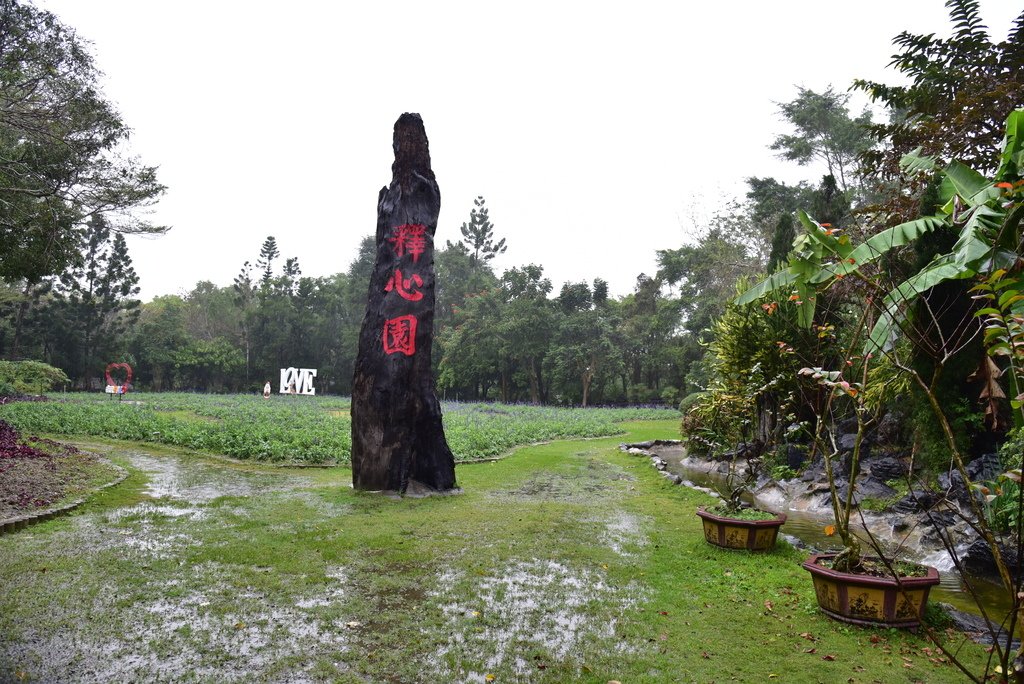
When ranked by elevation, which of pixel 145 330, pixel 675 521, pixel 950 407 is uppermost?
pixel 145 330

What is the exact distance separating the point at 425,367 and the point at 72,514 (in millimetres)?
4135

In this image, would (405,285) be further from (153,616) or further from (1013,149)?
(1013,149)

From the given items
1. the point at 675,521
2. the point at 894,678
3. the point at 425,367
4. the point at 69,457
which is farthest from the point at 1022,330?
the point at 69,457

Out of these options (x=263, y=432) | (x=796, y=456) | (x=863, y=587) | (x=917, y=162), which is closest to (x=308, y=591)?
(x=863, y=587)

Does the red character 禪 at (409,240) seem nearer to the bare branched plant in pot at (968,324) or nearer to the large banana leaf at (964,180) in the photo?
the bare branched plant in pot at (968,324)

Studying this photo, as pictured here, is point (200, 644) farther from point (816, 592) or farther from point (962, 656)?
point (962, 656)

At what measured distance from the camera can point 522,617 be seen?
153 inches

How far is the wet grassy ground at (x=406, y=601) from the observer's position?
3.16 m

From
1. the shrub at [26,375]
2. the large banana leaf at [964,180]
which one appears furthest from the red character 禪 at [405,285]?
the shrub at [26,375]

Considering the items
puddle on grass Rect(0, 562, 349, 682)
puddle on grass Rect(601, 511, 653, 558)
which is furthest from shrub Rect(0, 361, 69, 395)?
puddle on grass Rect(601, 511, 653, 558)

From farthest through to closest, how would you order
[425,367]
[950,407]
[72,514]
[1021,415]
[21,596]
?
[425,367]
[950,407]
[72,514]
[21,596]
[1021,415]

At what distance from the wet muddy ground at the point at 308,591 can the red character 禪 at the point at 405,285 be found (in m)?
2.74

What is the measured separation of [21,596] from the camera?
3.90m

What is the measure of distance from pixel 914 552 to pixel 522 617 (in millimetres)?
4566
